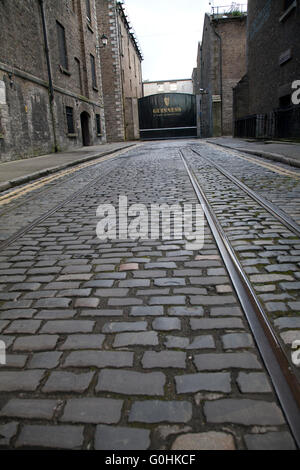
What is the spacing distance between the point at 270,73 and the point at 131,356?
68.1ft

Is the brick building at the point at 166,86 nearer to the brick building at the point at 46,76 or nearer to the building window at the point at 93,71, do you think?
the brick building at the point at 46,76

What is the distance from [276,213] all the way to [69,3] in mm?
21979

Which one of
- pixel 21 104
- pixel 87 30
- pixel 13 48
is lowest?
pixel 21 104

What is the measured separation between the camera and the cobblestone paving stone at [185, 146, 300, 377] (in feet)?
7.47

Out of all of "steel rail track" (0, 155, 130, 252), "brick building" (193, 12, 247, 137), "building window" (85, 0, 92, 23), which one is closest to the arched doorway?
"building window" (85, 0, 92, 23)

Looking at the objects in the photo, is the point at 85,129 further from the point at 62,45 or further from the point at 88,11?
the point at 88,11

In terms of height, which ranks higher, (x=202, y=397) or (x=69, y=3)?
(x=69, y=3)

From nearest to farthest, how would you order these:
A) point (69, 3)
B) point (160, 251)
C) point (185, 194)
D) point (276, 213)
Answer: point (160, 251), point (276, 213), point (185, 194), point (69, 3)

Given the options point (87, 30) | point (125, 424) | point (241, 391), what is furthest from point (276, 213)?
point (87, 30)

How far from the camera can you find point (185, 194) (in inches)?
245

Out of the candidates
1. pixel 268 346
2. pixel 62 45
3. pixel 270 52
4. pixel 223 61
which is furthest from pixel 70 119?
pixel 268 346

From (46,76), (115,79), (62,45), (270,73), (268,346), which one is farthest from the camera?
(115,79)

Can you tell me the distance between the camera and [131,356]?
192 cm
